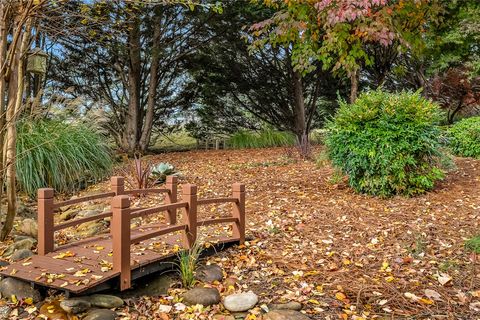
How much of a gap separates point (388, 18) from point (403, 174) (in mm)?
1722

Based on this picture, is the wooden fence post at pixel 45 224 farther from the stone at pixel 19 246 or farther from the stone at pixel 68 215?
the stone at pixel 68 215

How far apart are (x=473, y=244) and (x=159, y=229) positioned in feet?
8.64

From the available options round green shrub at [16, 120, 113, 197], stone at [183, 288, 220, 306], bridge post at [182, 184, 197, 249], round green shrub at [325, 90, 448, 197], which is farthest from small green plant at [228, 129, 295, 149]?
stone at [183, 288, 220, 306]

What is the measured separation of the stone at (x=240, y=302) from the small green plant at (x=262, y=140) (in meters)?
7.84

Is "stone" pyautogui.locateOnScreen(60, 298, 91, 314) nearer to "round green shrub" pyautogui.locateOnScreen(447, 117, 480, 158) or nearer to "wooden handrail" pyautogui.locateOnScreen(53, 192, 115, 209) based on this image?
"wooden handrail" pyautogui.locateOnScreen(53, 192, 115, 209)

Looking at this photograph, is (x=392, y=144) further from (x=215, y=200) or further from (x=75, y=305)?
(x=75, y=305)

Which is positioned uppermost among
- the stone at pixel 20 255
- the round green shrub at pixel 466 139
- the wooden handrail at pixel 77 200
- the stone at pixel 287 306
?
the round green shrub at pixel 466 139

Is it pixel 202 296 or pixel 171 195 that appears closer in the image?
pixel 202 296

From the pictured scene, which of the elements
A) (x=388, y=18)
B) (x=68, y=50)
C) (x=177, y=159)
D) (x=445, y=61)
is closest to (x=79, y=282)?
(x=388, y=18)

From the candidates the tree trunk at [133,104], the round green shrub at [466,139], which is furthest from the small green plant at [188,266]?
the tree trunk at [133,104]

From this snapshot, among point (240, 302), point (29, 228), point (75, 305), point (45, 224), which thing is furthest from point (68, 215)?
point (240, 302)

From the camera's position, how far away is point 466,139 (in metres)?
7.71

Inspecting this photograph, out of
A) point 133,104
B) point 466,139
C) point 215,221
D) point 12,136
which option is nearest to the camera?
point 215,221

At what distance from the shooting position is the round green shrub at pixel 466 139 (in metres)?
7.58
